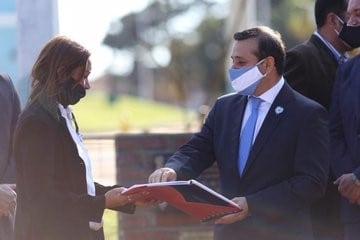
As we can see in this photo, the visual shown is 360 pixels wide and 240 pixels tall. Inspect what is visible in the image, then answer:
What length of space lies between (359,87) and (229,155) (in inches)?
31.4

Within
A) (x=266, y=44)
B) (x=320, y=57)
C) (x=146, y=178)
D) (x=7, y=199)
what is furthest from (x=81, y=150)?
(x=146, y=178)

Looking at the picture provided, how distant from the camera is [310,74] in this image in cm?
614

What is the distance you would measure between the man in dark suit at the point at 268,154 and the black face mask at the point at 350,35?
65 cm

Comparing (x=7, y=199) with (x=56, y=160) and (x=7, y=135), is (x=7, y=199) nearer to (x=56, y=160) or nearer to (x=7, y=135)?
(x=7, y=135)

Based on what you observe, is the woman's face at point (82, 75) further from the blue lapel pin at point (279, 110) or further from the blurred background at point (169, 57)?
the blurred background at point (169, 57)

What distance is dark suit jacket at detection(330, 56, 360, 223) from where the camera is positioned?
5582 millimetres

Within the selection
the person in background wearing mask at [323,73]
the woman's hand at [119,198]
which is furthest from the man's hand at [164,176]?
the person in background wearing mask at [323,73]

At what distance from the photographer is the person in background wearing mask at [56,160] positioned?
192 inches

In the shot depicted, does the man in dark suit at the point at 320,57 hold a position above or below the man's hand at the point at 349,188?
above

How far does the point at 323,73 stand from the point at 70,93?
1.73 meters

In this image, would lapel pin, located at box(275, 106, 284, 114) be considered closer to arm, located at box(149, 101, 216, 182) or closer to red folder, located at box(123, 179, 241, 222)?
arm, located at box(149, 101, 216, 182)

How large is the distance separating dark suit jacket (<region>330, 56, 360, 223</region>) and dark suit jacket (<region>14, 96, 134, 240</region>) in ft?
4.49

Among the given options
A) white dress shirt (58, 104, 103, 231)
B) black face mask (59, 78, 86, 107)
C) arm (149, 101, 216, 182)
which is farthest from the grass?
black face mask (59, 78, 86, 107)

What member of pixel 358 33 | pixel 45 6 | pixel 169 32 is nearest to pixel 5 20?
pixel 45 6
